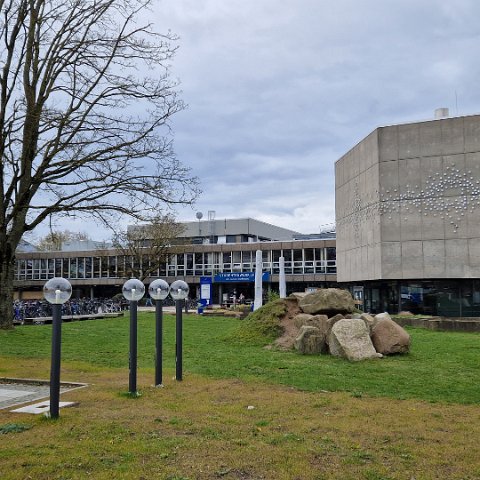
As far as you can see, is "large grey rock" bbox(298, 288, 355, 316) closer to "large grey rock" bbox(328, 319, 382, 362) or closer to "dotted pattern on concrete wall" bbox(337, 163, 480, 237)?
"large grey rock" bbox(328, 319, 382, 362)

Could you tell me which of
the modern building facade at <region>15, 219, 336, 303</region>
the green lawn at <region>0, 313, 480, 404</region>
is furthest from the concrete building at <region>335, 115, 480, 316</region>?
the modern building facade at <region>15, 219, 336, 303</region>

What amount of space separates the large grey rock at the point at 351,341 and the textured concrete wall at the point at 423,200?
800 inches

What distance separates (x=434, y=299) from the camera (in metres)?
33.1

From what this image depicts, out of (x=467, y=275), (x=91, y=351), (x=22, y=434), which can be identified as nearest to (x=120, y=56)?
(x=91, y=351)

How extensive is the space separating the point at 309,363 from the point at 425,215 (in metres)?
22.4

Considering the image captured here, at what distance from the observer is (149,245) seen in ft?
187

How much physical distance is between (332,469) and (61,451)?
8.59 ft

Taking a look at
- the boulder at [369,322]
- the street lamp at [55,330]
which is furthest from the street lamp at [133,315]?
the boulder at [369,322]

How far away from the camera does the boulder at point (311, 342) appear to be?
13922mm

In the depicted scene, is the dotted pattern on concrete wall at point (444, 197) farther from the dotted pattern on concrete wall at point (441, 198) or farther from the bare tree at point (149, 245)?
the bare tree at point (149, 245)

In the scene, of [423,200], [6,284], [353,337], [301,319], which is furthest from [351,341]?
[423,200]

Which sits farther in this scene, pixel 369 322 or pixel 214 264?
pixel 214 264

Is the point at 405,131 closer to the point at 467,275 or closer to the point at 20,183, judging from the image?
the point at 467,275

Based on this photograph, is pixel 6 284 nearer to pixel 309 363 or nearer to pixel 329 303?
pixel 329 303
